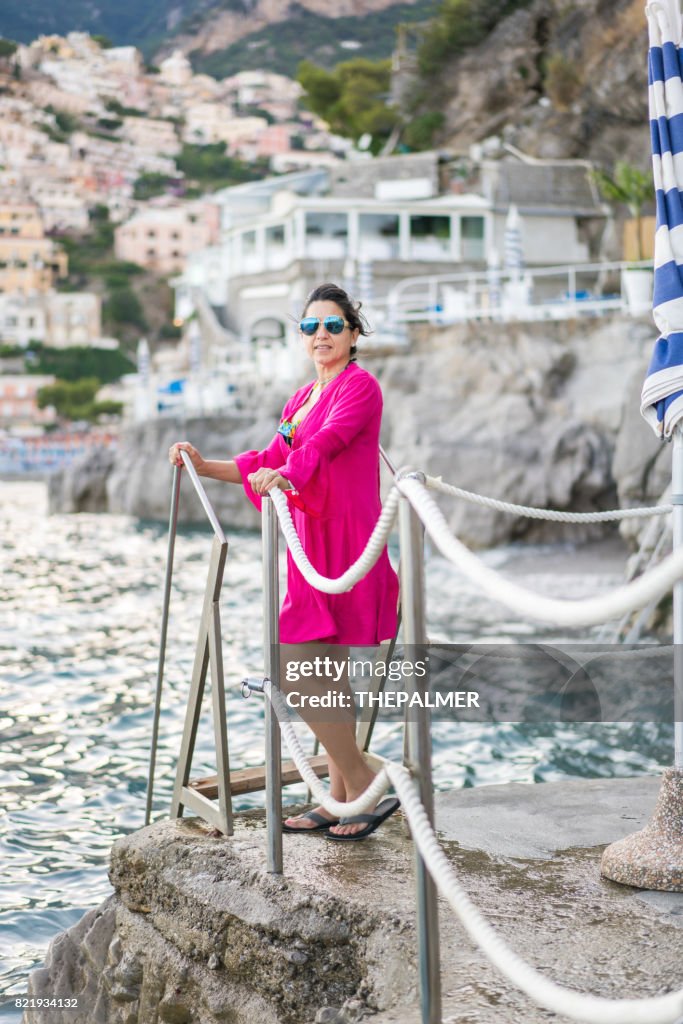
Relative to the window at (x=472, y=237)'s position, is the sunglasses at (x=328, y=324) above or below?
below

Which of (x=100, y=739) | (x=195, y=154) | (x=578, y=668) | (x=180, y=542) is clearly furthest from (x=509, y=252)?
(x=195, y=154)

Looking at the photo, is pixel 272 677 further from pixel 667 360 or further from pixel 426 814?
pixel 667 360

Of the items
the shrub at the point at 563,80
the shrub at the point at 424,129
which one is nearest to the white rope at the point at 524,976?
the shrub at the point at 563,80

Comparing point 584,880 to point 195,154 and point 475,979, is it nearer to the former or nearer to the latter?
point 475,979

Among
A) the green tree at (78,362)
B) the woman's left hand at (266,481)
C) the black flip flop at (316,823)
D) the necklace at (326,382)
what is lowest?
the black flip flop at (316,823)

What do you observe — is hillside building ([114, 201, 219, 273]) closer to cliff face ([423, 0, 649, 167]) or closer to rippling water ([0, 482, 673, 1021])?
cliff face ([423, 0, 649, 167])

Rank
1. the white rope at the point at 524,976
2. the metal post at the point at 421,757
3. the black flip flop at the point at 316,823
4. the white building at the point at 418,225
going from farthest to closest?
the white building at the point at 418,225 < the black flip flop at the point at 316,823 < the metal post at the point at 421,757 < the white rope at the point at 524,976

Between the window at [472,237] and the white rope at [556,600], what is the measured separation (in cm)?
3733

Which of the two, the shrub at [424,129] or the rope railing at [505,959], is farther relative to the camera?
the shrub at [424,129]

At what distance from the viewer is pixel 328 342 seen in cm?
369

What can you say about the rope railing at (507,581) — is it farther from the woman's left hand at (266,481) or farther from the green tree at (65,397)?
the green tree at (65,397)

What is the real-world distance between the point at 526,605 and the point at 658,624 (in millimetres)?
7756

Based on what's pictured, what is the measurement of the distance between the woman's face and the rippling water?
2641 mm

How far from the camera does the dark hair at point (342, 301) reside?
147 inches
